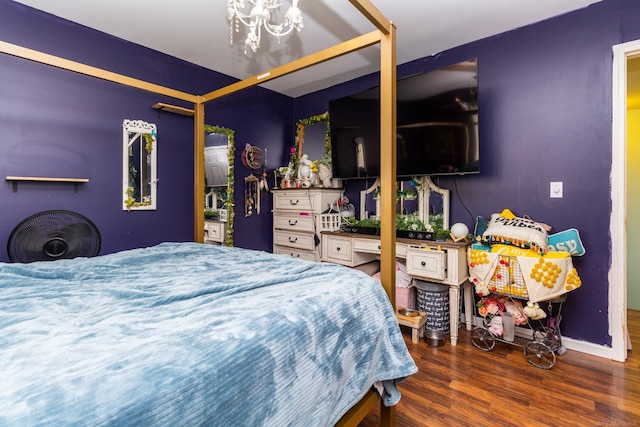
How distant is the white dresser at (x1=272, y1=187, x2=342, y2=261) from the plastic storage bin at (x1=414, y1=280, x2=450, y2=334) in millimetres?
1121

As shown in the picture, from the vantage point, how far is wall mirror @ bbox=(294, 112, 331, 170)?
3619 mm

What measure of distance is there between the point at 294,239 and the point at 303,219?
269 millimetres

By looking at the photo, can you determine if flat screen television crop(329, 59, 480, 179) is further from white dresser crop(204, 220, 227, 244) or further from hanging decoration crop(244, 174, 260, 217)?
white dresser crop(204, 220, 227, 244)

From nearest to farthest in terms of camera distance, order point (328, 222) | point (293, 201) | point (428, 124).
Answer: point (428, 124) → point (328, 222) → point (293, 201)

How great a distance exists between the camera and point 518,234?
7.13ft

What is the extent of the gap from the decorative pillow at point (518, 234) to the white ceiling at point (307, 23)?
4.86 ft

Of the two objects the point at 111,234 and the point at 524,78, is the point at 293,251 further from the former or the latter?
the point at 524,78

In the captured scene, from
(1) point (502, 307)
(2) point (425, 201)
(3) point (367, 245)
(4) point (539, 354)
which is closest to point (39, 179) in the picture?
(3) point (367, 245)

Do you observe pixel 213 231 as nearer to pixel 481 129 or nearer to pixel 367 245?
pixel 367 245

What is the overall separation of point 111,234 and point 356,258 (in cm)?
202

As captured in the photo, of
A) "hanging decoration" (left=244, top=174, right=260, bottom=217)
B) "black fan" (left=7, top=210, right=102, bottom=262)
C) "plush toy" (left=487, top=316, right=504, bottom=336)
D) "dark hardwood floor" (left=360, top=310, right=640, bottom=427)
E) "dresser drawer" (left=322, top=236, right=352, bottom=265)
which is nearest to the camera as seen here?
"dark hardwood floor" (left=360, top=310, right=640, bottom=427)

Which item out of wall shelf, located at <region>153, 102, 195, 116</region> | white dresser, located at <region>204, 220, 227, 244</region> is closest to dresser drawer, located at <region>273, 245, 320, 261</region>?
white dresser, located at <region>204, 220, 227, 244</region>

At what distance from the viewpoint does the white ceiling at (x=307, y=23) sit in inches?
86.1

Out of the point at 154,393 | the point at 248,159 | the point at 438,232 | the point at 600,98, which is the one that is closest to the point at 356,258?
the point at 438,232
